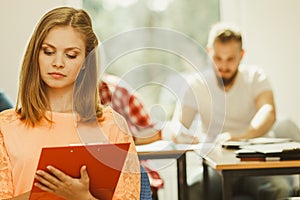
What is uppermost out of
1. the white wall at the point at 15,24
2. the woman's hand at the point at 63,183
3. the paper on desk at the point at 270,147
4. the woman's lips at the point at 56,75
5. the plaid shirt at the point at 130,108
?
the white wall at the point at 15,24

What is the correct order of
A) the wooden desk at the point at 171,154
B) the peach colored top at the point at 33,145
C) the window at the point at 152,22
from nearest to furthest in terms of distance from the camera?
the peach colored top at the point at 33,145
the wooden desk at the point at 171,154
the window at the point at 152,22

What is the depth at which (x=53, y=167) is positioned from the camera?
1464 mm

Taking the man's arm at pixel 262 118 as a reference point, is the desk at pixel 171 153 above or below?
below

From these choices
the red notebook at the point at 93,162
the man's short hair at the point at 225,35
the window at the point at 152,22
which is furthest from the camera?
the window at the point at 152,22

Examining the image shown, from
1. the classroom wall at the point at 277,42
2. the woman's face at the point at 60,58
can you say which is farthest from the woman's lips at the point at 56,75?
the classroom wall at the point at 277,42

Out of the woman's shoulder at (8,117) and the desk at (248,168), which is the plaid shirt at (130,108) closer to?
the desk at (248,168)

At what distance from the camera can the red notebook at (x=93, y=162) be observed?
4.74ft

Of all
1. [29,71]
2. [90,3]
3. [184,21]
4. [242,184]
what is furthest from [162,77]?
[29,71]

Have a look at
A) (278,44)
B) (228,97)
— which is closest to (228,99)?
(228,97)

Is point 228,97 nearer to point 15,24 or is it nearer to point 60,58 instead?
point 15,24

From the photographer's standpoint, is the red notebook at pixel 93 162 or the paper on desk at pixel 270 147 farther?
the paper on desk at pixel 270 147

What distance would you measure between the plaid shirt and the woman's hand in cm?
168

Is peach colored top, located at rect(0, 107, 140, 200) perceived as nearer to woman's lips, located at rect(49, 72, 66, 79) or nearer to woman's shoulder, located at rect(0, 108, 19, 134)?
woman's shoulder, located at rect(0, 108, 19, 134)

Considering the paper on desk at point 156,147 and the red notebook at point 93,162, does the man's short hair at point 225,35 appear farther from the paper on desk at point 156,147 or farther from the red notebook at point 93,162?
the red notebook at point 93,162
